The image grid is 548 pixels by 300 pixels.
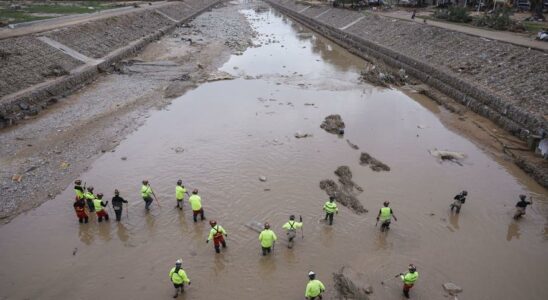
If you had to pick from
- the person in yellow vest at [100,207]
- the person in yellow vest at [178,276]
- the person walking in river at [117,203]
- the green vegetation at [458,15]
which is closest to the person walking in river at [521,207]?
the person in yellow vest at [178,276]

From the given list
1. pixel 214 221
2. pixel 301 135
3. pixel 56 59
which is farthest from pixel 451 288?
pixel 56 59

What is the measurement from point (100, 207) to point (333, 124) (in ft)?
47.2

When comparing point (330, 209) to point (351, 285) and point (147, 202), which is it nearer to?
point (351, 285)

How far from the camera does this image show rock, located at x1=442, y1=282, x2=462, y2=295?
10.5 metres

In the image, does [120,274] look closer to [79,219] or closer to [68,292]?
[68,292]

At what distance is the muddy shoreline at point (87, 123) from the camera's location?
1529 cm

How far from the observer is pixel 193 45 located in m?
46.5

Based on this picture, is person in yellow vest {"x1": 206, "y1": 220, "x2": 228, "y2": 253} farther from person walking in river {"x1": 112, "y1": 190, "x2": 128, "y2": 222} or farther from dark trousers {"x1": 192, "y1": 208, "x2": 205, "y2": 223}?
person walking in river {"x1": 112, "y1": 190, "x2": 128, "y2": 222}

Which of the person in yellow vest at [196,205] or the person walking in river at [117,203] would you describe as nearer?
the person walking in river at [117,203]

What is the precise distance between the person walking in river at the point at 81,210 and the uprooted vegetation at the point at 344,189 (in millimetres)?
9804

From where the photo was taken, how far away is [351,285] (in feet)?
33.8

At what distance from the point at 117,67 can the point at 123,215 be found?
24.3m

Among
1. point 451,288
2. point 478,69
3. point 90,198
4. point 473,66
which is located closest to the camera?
point 451,288

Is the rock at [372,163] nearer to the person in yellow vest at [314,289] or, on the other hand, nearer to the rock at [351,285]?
the rock at [351,285]
